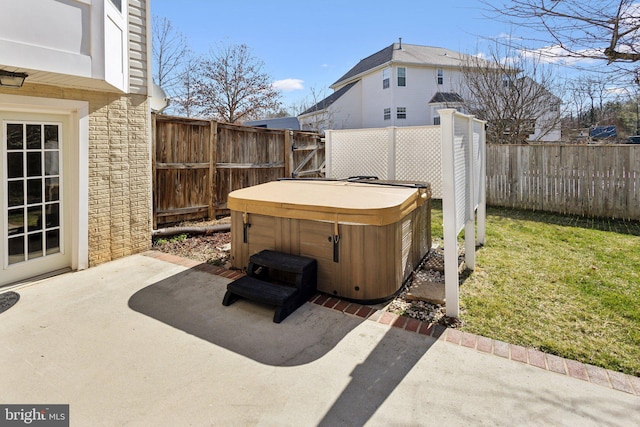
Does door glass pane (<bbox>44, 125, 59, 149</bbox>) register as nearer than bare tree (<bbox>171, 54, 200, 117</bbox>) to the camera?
Yes

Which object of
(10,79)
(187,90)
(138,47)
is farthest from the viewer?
(187,90)

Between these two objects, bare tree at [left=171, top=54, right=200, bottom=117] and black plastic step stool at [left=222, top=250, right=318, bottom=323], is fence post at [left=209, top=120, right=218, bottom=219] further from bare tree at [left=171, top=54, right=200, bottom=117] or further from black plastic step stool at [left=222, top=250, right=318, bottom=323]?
bare tree at [left=171, top=54, right=200, bottom=117]

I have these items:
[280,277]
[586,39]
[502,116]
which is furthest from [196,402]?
[502,116]

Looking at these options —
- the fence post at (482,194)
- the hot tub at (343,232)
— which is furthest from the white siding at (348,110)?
the hot tub at (343,232)

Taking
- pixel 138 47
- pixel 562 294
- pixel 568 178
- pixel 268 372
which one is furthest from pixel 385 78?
pixel 268 372

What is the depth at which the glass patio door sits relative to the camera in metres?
4.01

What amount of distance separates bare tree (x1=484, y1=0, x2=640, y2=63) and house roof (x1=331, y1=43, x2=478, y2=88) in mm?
19474

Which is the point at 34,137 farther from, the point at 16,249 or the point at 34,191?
the point at 16,249

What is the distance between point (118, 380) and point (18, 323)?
1.60 meters

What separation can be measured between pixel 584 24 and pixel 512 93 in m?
10.4

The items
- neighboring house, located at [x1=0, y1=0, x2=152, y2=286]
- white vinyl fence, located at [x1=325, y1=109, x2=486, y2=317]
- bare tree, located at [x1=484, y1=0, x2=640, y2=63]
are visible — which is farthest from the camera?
white vinyl fence, located at [x1=325, y1=109, x2=486, y2=317]

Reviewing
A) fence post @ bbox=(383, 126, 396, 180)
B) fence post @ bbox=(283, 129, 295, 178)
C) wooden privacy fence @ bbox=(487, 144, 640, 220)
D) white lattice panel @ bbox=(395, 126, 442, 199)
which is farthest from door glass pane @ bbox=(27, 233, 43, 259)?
wooden privacy fence @ bbox=(487, 144, 640, 220)

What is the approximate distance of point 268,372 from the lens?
2.51 m

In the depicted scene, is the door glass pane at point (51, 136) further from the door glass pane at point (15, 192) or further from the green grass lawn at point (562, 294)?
the green grass lawn at point (562, 294)
